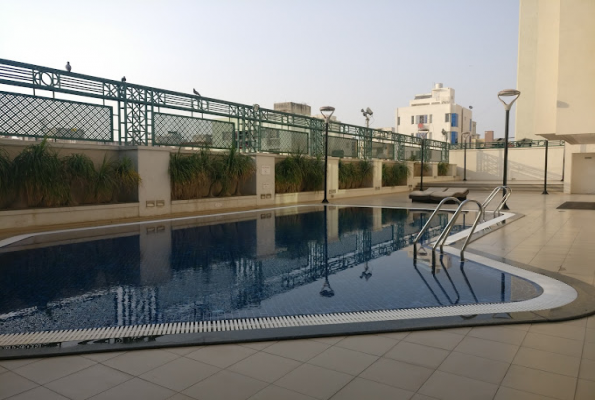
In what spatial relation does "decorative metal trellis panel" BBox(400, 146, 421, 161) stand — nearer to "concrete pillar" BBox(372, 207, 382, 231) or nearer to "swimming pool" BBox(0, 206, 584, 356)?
"concrete pillar" BBox(372, 207, 382, 231)

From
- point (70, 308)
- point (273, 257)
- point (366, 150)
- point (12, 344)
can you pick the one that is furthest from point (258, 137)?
point (12, 344)

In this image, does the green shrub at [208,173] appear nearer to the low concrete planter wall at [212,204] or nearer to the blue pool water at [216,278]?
the low concrete planter wall at [212,204]

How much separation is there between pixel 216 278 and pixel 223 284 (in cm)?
35

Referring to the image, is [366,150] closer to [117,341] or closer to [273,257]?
[273,257]

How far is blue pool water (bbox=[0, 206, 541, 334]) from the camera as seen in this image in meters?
4.76

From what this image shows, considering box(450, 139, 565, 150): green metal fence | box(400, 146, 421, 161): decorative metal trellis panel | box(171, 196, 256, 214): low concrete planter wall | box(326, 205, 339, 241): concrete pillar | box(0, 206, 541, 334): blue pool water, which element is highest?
box(450, 139, 565, 150): green metal fence

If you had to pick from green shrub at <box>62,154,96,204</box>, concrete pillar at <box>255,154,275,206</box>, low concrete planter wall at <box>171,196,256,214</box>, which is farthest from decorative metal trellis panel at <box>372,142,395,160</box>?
green shrub at <box>62,154,96,204</box>

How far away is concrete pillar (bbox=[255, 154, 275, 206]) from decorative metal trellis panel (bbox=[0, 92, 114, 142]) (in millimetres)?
5424

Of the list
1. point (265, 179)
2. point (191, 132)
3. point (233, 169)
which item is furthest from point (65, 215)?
point (265, 179)

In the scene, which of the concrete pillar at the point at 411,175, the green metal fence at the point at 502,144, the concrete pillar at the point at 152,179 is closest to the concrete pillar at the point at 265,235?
the concrete pillar at the point at 152,179

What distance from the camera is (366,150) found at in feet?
78.6

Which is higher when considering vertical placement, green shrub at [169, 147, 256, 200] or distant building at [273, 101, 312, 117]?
distant building at [273, 101, 312, 117]

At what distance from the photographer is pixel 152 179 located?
12.8 m

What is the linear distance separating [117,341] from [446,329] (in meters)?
2.83
